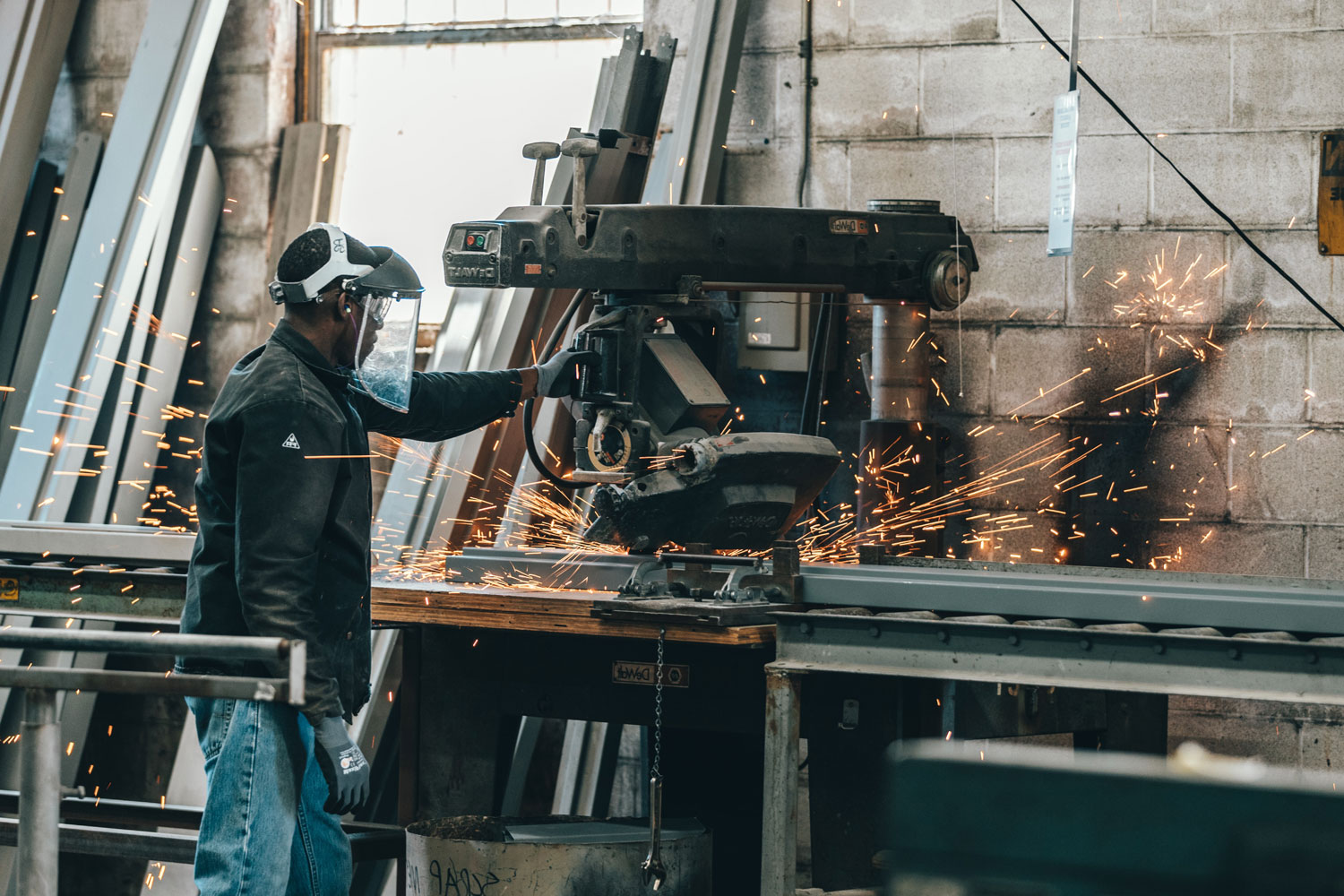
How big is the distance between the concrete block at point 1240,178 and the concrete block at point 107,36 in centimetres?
315

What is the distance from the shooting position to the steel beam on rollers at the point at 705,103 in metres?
3.89

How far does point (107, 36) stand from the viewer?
4.72 meters

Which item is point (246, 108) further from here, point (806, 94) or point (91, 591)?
point (91, 591)

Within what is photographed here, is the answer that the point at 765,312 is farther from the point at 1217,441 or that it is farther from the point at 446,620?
the point at 446,620

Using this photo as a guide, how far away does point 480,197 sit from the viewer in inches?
180

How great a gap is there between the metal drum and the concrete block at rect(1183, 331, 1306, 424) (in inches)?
68.7

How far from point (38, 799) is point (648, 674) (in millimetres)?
1282

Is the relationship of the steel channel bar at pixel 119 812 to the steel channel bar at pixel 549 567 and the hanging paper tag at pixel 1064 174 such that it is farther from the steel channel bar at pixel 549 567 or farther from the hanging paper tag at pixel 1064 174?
the hanging paper tag at pixel 1064 174

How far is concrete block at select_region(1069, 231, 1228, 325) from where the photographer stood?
3682 millimetres

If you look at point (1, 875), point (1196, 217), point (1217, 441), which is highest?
point (1196, 217)

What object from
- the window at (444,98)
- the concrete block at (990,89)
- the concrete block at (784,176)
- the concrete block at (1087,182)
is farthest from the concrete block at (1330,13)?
the window at (444,98)

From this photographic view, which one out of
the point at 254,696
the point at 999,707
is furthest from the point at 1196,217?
the point at 254,696

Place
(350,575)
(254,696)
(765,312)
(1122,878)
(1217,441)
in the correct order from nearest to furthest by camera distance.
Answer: (1122,878) → (254,696) → (350,575) → (1217,441) → (765,312)

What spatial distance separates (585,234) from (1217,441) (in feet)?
5.87
